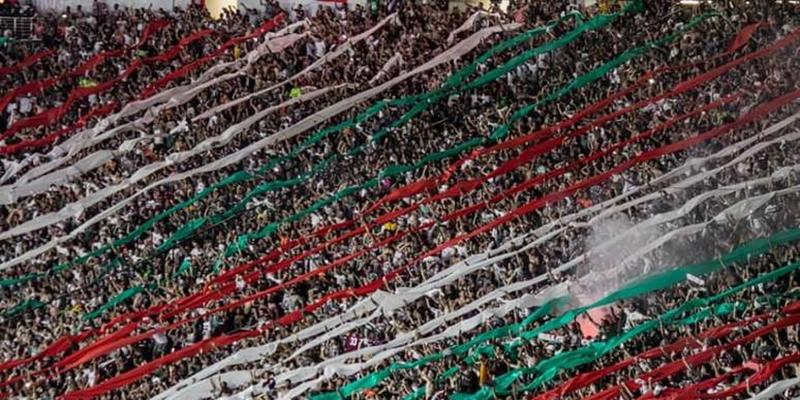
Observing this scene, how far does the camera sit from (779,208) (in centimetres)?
1872

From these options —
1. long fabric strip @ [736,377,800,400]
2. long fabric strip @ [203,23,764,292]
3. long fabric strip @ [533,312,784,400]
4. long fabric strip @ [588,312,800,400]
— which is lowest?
long fabric strip @ [736,377,800,400]

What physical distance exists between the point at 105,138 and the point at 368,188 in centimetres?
547

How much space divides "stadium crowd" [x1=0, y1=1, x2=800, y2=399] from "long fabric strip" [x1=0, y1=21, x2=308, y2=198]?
0.14m

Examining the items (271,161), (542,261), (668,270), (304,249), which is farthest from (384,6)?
(668,270)

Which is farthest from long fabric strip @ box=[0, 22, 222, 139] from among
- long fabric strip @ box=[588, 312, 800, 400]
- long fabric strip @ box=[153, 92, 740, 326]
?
long fabric strip @ box=[588, 312, 800, 400]

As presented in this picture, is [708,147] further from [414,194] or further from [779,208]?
[414,194]

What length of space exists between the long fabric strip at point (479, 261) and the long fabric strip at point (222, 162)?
14.6 ft

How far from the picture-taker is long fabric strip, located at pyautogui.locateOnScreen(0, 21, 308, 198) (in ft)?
85.6

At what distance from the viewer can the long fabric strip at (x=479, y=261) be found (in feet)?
65.2

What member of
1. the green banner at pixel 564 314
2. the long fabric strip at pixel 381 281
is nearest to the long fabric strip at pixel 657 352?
the green banner at pixel 564 314

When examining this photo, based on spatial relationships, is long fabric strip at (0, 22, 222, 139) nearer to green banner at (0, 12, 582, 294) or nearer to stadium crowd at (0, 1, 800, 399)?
stadium crowd at (0, 1, 800, 399)

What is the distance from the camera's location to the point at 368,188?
23656 mm

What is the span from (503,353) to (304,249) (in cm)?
504

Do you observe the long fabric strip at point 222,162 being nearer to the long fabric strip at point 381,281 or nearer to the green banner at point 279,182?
the green banner at point 279,182
